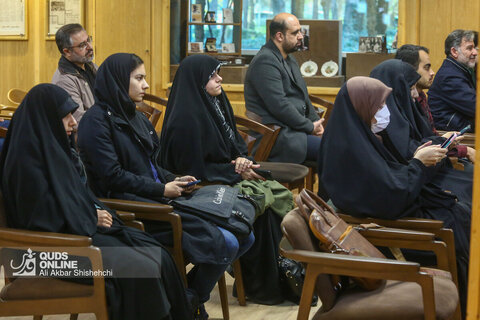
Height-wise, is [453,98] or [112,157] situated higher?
[453,98]

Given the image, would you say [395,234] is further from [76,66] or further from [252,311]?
[76,66]

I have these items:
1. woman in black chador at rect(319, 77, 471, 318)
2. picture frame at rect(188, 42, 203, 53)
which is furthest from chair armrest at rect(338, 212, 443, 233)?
picture frame at rect(188, 42, 203, 53)

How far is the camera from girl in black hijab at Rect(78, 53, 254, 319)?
3.44 metres

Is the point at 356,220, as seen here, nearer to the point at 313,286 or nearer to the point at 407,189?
the point at 407,189

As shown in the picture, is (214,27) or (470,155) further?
(214,27)

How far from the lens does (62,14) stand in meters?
7.99

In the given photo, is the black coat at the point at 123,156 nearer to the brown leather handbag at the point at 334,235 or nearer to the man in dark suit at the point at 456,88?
the brown leather handbag at the point at 334,235

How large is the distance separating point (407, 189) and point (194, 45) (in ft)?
16.8

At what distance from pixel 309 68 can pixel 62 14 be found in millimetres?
2596

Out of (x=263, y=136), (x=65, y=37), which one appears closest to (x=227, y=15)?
(x=65, y=37)

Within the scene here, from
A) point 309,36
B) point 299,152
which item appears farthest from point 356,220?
point 309,36

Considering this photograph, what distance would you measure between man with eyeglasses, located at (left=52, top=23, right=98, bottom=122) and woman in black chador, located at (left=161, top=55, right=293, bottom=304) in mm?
1249

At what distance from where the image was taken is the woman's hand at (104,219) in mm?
3098

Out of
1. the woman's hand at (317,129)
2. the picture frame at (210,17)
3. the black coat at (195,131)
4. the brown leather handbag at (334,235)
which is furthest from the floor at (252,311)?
the picture frame at (210,17)
